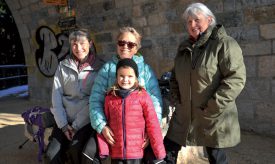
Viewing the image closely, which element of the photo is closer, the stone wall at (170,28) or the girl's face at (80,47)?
the girl's face at (80,47)

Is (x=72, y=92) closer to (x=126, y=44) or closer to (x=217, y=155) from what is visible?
(x=126, y=44)

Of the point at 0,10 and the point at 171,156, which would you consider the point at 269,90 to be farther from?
the point at 0,10

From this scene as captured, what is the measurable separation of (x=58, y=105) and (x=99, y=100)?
19.9 inches

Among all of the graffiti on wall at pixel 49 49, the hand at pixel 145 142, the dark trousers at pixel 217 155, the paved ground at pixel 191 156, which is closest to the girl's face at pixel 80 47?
the hand at pixel 145 142

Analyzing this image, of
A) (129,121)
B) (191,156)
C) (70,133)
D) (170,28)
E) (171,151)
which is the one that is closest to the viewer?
(129,121)

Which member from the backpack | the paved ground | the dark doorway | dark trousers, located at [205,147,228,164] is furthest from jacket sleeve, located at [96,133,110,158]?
the dark doorway

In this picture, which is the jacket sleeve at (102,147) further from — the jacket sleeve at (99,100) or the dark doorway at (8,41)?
the dark doorway at (8,41)

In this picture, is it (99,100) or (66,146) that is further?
(66,146)

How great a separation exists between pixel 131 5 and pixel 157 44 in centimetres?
83

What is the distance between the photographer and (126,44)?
2.65 metres

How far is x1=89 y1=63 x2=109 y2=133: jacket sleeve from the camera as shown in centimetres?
252

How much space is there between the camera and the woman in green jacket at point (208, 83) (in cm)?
227

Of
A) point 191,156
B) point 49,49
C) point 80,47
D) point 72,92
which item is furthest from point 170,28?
point 49,49

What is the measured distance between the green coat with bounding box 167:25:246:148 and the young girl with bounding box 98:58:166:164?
241 mm
